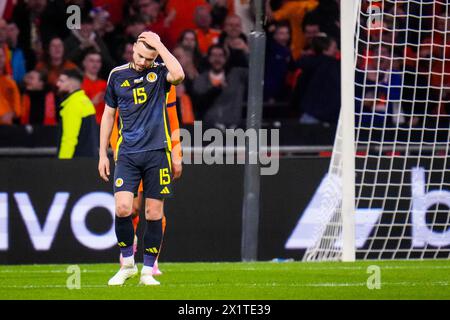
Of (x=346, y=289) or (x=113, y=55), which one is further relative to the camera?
(x=113, y=55)

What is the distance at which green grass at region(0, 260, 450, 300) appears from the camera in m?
8.34

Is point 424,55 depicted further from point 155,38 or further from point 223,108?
point 155,38

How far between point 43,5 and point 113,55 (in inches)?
48.1

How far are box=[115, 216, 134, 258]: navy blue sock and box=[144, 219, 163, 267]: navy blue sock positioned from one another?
0.43ft

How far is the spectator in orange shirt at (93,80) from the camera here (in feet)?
50.1

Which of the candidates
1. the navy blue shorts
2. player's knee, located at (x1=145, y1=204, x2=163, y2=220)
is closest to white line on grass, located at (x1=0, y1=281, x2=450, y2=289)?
player's knee, located at (x1=145, y1=204, x2=163, y2=220)

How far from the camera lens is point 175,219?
13180mm

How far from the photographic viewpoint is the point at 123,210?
29.9 feet

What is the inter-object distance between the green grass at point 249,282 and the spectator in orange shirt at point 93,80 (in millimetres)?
3888

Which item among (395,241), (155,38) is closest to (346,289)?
(155,38)

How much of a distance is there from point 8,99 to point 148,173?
6.61 m

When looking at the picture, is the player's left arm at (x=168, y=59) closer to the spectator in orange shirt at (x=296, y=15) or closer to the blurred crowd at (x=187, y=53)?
the blurred crowd at (x=187, y=53)

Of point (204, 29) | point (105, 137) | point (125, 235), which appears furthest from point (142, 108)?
point (204, 29)

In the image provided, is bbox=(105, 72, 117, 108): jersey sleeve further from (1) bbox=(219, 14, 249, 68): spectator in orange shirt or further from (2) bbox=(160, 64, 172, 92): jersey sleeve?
(1) bbox=(219, 14, 249, 68): spectator in orange shirt
